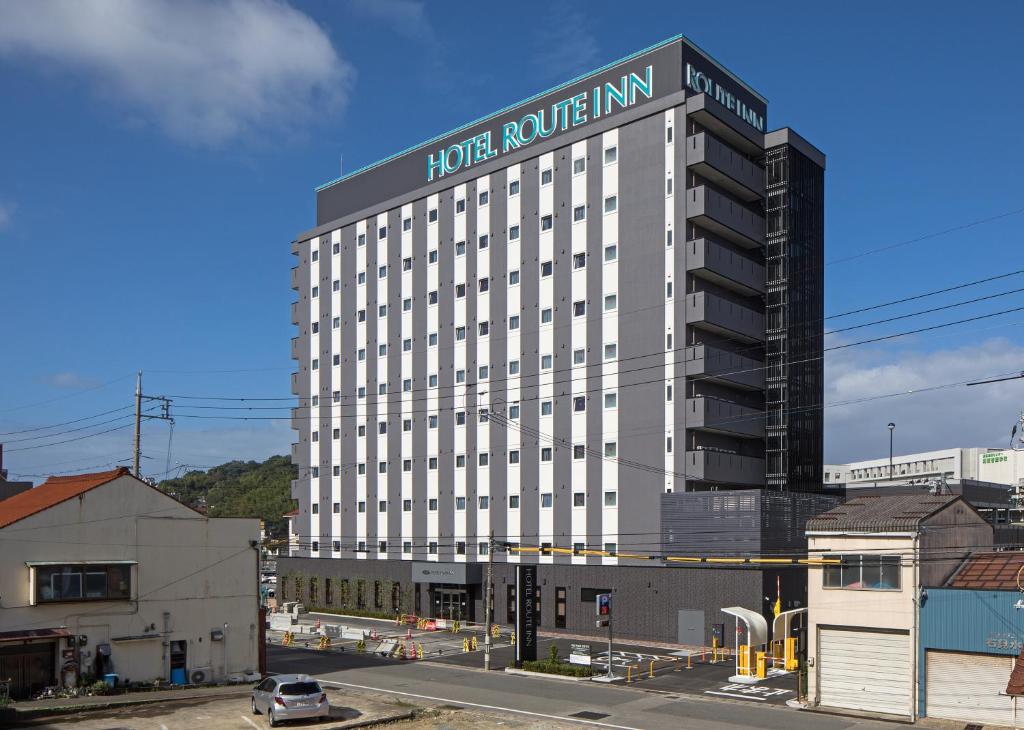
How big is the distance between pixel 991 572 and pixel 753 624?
1643 cm

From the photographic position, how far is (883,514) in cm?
4031

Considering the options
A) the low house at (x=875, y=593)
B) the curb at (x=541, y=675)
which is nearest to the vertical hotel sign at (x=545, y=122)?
the low house at (x=875, y=593)

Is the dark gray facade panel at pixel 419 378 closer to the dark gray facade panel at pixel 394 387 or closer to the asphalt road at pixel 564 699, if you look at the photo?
the dark gray facade panel at pixel 394 387

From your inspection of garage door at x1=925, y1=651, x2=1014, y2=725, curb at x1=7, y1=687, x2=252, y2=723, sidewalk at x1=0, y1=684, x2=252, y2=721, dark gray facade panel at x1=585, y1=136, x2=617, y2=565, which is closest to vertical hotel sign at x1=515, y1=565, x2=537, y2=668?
dark gray facade panel at x1=585, y1=136, x2=617, y2=565

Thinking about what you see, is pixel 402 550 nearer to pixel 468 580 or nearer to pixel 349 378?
pixel 468 580

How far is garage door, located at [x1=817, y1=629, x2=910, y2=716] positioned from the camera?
37906 millimetres

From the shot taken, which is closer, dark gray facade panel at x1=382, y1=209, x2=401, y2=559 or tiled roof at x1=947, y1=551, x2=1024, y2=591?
tiled roof at x1=947, y1=551, x2=1024, y2=591

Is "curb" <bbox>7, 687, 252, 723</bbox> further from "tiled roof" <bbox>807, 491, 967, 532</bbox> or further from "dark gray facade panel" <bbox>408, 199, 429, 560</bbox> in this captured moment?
"dark gray facade panel" <bbox>408, 199, 429, 560</bbox>

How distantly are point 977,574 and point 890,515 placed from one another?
155 inches

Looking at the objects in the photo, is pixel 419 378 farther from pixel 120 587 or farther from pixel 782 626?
pixel 120 587

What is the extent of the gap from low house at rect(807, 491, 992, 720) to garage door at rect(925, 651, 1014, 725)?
74 cm

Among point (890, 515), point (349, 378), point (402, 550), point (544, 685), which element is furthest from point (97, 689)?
point (349, 378)

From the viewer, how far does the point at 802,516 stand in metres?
61.2

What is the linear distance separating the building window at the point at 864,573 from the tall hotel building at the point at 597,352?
660 inches
